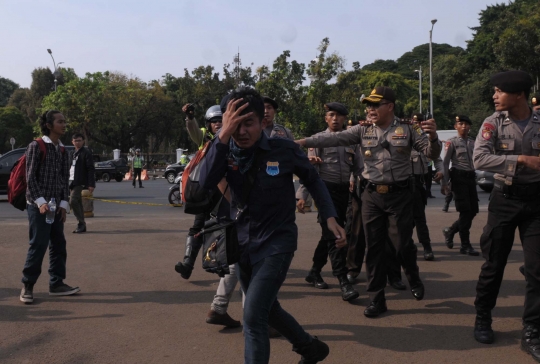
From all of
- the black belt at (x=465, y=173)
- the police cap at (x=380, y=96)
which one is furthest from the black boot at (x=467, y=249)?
the police cap at (x=380, y=96)

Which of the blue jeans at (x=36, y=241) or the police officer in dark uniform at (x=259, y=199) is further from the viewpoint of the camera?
the blue jeans at (x=36, y=241)

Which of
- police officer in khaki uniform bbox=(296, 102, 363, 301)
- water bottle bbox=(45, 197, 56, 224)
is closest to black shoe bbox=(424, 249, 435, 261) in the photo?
police officer in khaki uniform bbox=(296, 102, 363, 301)

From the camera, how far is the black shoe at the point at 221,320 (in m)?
5.30

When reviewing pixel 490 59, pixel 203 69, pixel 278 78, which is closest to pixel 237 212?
pixel 278 78

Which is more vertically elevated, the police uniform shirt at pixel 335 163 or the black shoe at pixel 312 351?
the police uniform shirt at pixel 335 163

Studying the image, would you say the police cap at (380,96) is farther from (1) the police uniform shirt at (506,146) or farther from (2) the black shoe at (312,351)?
(2) the black shoe at (312,351)

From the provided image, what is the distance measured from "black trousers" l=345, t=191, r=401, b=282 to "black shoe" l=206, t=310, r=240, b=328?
191 cm

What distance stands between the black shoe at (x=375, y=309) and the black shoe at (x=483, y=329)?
944mm

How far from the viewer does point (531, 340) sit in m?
4.53

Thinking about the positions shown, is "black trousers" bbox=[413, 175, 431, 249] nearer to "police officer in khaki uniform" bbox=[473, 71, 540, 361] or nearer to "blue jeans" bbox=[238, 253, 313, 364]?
"police officer in khaki uniform" bbox=[473, 71, 540, 361]

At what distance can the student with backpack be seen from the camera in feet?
20.3

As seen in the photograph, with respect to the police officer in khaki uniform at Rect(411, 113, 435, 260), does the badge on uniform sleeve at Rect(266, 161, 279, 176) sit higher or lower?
higher

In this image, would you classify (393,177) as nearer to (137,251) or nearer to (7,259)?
(137,251)

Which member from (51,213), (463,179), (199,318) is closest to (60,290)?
(51,213)
